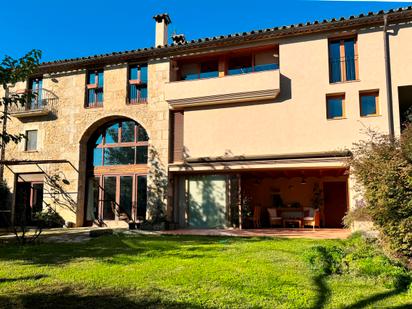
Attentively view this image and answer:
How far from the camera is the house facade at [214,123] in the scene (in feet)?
53.6

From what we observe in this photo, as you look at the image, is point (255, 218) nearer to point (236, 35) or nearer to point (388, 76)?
point (388, 76)

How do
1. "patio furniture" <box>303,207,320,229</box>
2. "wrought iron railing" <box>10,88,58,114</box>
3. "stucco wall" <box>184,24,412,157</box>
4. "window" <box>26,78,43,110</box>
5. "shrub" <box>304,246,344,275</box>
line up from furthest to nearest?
"window" <box>26,78,43,110</box>
"wrought iron railing" <box>10,88,58,114</box>
"patio furniture" <box>303,207,320,229</box>
"stucco wall" <box>184,24,412,157</box>
"shrub" <box>304,246,344,275</box>

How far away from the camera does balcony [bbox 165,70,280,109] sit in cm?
1722

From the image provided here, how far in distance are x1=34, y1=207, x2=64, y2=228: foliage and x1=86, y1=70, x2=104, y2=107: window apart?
21.9 feet

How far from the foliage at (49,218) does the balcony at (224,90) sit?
9325mm

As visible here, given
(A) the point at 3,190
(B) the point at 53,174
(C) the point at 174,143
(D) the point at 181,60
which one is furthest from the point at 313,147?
(A) the point at 3,190

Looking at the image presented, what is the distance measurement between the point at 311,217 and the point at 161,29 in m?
13.9

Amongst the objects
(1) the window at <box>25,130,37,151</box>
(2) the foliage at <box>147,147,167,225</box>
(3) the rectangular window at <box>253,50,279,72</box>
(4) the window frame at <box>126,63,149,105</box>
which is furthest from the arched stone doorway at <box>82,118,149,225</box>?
(3) the rectangular window at <box>253,50,279,72</box>

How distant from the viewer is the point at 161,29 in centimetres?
2128

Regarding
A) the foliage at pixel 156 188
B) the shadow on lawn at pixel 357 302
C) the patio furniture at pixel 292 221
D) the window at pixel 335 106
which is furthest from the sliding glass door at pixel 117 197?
the shadow on lawn at pixel 357 302

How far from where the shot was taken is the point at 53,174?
830 inches

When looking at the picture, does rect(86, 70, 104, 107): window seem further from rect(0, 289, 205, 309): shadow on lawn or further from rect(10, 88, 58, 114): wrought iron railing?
rect(0, 289, 205, 309): shadow on lawn

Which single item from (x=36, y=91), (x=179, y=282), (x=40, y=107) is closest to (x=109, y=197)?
(x=40, y=107)

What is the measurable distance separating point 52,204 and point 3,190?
3550mm
